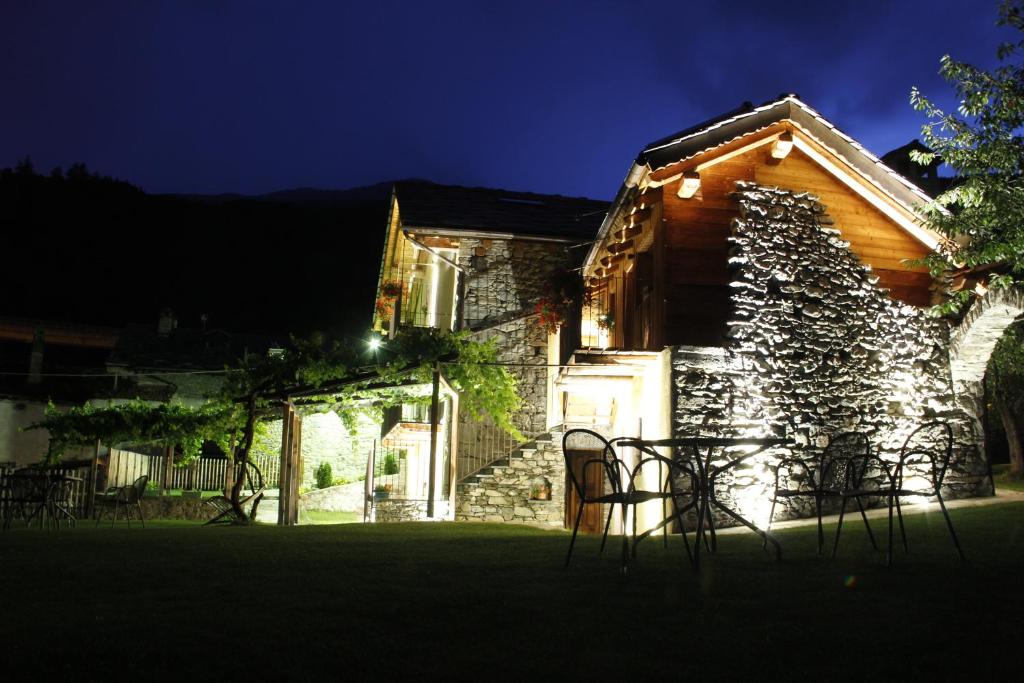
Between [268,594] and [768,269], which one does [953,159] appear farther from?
[268,594]

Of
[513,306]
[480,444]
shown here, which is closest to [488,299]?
[513,306]

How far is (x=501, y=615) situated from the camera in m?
3.66

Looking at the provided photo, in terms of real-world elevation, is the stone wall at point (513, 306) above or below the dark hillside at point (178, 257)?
below

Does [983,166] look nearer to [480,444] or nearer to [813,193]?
[813,193]

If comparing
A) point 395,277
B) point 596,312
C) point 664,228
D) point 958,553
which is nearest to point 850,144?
point 664,228

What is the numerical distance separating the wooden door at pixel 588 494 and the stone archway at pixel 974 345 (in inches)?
278

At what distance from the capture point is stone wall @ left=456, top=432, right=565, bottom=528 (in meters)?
15.3

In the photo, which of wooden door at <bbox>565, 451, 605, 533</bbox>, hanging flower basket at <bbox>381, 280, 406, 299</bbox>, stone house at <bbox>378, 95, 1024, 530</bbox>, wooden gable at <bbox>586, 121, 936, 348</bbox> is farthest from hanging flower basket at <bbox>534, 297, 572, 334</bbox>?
hanging flower basket at <bbox>381, 280, 406, 299</bbox>

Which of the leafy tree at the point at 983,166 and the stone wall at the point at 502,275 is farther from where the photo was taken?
the stone wall at the point at 502,275

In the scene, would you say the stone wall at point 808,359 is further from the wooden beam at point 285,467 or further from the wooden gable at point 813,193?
the wooden beam at point 285,467

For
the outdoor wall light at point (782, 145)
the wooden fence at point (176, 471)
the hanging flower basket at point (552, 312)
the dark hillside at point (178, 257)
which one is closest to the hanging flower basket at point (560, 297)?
the hanging flower basket at point (552, 312)

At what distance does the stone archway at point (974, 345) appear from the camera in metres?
11.6

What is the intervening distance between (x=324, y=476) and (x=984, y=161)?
1893 cm

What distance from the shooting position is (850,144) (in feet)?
38.1
